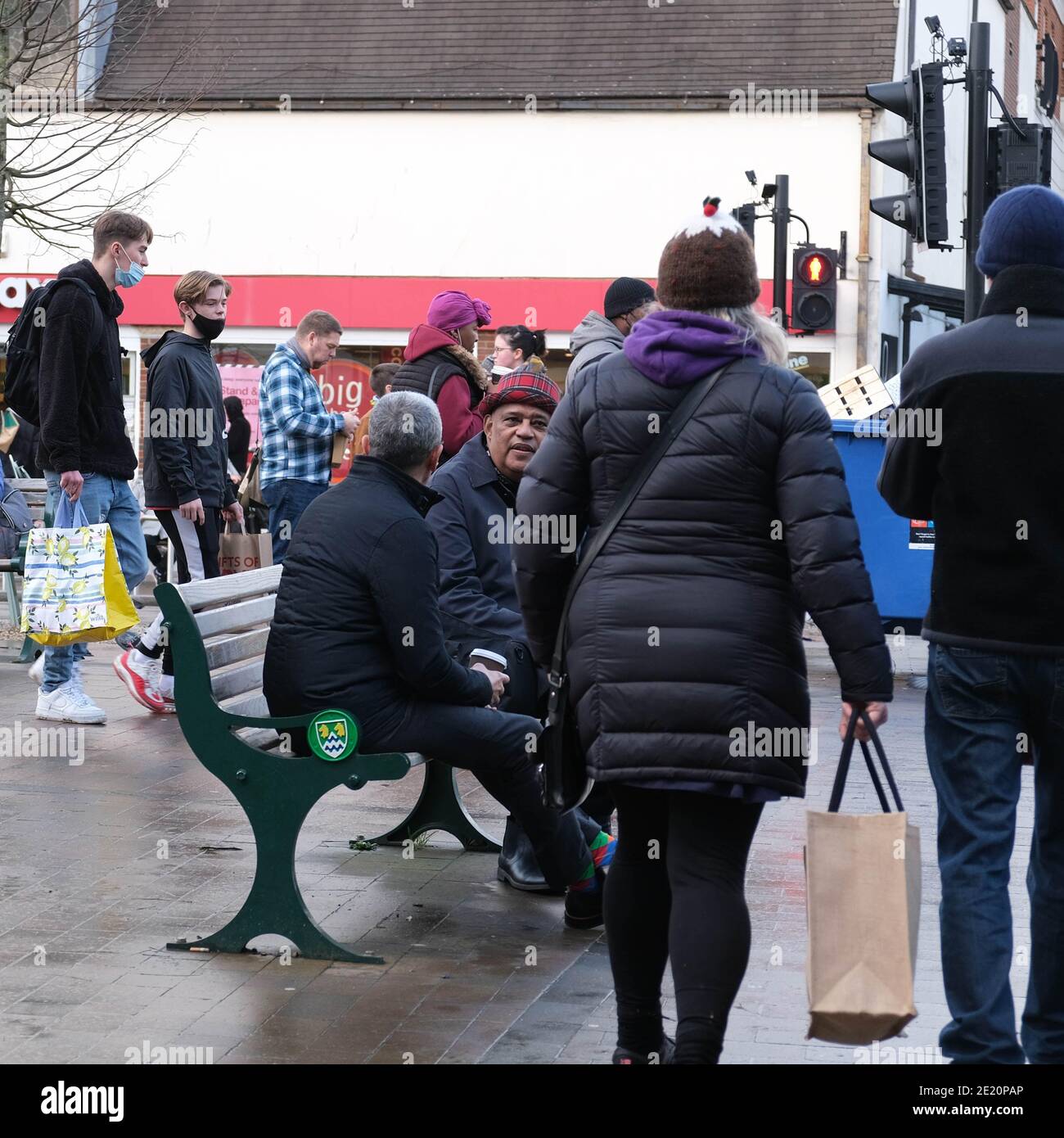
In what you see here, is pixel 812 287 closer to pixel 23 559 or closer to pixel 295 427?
pixel 23 559

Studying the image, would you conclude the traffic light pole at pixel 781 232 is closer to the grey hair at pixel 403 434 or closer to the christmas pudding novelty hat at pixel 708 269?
the grey hair at pixel 403 434

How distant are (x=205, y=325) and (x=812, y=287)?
10.4 meters

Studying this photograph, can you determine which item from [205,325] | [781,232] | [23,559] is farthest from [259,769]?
[781,232]

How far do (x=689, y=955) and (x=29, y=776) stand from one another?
14.3 feet

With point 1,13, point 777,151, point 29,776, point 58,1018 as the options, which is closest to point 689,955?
point 58,1018

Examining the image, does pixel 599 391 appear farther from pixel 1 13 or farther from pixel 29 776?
pixel 1 13

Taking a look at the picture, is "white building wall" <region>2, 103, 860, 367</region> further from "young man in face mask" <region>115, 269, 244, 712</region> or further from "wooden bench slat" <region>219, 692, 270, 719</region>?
"wooden bench slat" <region>219, 692, 270, 719</region>

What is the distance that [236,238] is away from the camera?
24109 mm

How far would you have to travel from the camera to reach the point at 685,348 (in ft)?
12.2

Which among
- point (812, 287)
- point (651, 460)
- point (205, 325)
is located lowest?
point (651, 460)

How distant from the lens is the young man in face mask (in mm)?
8570

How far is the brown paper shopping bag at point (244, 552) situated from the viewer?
8812mm

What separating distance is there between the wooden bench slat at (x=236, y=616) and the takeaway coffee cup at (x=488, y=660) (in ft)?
2.09

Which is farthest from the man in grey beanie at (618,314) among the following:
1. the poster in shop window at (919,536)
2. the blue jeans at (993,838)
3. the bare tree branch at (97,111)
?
the bare tree branch at (97,111)
